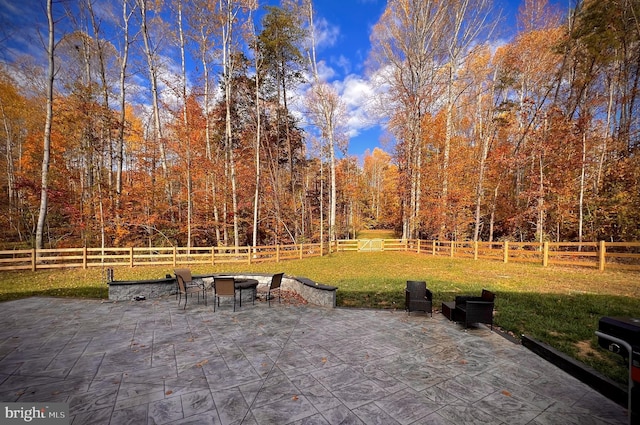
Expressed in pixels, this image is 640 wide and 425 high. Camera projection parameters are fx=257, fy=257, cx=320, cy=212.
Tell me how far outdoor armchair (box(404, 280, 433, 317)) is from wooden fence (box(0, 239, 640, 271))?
846 cm

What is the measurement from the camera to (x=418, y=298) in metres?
5.64

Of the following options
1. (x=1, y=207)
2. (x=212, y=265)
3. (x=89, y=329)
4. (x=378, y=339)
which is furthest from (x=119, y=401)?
(x=1, y=207)

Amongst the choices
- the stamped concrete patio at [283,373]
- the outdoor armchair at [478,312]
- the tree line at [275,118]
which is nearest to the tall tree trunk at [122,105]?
the tree line at [275,118]

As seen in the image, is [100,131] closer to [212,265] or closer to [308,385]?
[212,265]

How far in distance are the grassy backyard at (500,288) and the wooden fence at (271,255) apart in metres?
0.56

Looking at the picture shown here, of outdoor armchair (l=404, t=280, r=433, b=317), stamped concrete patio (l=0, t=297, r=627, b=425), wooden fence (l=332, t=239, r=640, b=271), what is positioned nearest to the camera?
stamped concrete patio (l=0, t=297, r=627, b=425)

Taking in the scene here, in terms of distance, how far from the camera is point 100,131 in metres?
12.9

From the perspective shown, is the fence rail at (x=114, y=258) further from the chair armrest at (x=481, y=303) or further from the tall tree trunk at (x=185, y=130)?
the chair armrest at (x=481, y=303)

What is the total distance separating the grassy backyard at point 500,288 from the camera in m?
4.52

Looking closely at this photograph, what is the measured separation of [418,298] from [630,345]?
3668 mm

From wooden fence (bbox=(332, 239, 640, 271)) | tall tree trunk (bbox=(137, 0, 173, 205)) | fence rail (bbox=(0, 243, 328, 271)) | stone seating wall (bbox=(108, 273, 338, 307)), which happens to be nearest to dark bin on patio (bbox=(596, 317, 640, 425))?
stone seating wall (bbox=(108, 273, 338, 307))

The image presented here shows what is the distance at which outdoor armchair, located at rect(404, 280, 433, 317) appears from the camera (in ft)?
17.3

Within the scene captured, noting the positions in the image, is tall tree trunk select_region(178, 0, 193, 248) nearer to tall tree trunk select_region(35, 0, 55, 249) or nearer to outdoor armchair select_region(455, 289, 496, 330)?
tall tree trunk select_region(35, 0, 55, 249)

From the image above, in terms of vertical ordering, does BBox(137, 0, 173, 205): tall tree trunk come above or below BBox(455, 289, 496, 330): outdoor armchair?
above
